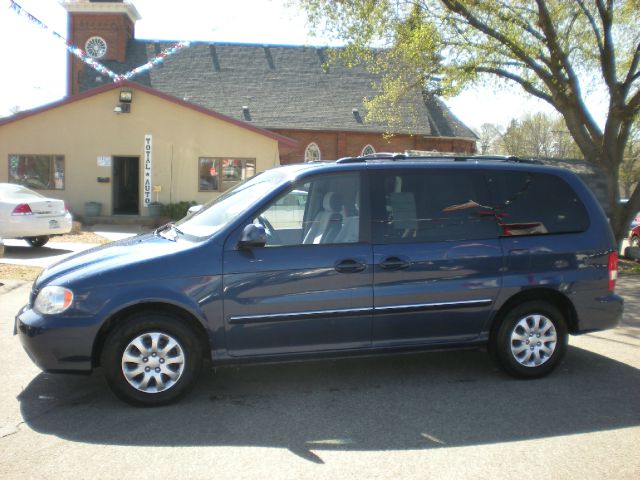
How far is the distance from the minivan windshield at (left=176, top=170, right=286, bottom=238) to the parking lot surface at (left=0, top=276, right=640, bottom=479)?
1339 millimetres

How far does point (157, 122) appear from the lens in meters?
22.8

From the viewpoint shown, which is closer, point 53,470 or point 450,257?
point 53,470

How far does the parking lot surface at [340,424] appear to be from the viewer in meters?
3.98

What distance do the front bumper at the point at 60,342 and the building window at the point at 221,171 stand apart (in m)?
18.8

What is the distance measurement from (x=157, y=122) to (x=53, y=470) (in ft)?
66.2

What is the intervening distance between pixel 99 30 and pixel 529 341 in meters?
39.6

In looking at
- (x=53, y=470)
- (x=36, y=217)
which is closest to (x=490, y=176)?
(x=53, y=470)

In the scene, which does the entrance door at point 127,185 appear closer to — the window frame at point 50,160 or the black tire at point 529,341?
the window frame at point 50,160

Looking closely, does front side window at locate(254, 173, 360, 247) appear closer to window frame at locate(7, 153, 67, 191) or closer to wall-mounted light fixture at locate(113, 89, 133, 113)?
wall-mounted light fixture at locate(113, 89, 133, 113)

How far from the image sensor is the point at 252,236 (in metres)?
4.89

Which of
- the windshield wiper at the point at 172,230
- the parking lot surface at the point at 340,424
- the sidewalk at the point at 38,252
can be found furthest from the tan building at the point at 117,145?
the parking lot surface at the point at 340,424

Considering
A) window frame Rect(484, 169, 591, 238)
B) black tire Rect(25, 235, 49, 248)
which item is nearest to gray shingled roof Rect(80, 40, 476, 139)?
black tire Rect(25, 235, 49, 248)

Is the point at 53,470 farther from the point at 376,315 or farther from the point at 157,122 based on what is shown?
the point at 157,122

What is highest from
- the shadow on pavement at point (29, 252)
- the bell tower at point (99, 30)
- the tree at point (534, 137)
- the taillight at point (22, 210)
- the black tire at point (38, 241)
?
the bell tower at point (99, 30)
